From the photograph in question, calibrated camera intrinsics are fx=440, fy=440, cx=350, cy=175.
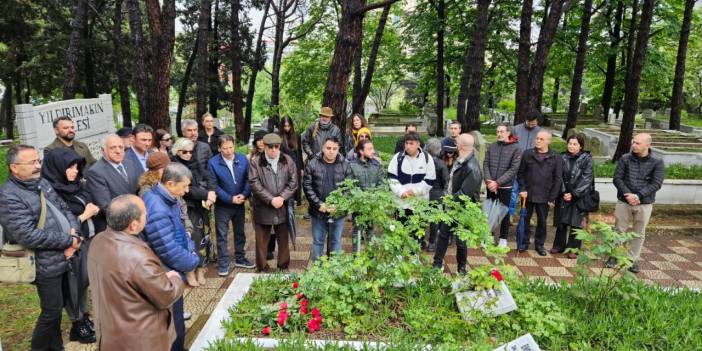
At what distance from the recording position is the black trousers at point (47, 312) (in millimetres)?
3615

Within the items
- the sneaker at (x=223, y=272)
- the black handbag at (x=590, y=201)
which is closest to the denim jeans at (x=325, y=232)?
the sneaker at (x=223, y=272)

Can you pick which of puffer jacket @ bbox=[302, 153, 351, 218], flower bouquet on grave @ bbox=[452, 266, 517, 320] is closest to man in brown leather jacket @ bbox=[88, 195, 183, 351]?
flower bouquet on grave @ bbox=[452, 266, 517, 320]

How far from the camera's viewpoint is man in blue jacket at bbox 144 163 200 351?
3.23m

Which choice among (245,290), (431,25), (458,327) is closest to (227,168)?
(245,290)

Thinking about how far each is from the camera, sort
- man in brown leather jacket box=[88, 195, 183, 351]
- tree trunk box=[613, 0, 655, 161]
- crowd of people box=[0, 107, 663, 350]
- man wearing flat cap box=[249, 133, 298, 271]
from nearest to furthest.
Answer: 1. man in brown leather jacket box=[88, 195, 183, 351]
2. crowd of people box=[0, 107, 663, 350]
3. man wearing flat cap box=[249, 133, 298, 271]
4. tree trunk box=[613, 0, 655, 161]

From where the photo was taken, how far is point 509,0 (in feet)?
61.9

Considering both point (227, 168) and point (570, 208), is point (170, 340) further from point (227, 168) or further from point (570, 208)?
point (570, 208)

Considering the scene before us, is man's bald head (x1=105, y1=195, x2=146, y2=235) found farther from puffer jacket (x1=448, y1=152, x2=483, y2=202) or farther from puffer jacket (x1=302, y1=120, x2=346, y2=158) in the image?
puffer jacket (x1=302, y1=120, x2=346, y2=158)

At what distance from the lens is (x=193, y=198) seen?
5.36 meters

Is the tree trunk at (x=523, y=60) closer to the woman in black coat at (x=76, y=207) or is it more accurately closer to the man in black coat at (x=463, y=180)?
the man in black coat at (x=463, y=180)

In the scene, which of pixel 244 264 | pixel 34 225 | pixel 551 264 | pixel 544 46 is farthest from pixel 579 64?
pixel 34 225

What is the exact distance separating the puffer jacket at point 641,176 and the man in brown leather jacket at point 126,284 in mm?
5819

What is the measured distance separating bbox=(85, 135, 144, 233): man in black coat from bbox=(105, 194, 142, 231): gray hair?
1.97 m

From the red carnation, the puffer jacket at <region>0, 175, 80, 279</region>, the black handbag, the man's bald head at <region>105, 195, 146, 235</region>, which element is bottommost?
the red carnation
